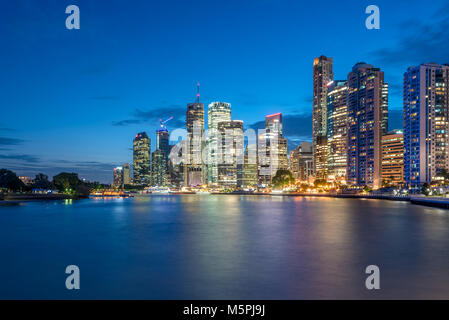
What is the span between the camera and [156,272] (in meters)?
24.1

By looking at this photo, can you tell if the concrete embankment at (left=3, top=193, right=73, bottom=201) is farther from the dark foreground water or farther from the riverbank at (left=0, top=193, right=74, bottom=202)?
the dark foreground water

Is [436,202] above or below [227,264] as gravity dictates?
below

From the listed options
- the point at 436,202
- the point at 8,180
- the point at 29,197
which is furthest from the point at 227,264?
the point at 8,180

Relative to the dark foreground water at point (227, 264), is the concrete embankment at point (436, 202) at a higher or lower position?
lower

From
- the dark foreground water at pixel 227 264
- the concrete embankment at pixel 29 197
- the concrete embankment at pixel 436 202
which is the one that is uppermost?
the dark foreground water at pixel 227 264

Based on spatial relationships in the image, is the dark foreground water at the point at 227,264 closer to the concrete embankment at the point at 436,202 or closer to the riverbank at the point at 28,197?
the concrete embankment at the point at 436,202

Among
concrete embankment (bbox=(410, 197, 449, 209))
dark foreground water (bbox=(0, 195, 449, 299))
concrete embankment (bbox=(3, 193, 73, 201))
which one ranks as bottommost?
concrete embankment (bbox=(3, 193, 73, 201))

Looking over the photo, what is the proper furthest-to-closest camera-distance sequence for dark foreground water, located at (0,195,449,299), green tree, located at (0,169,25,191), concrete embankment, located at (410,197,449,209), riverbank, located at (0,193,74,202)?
green tree, located at (0,169,25,191) < riverbank, located at (0,193,74,202) < concrete embankment, located at (410,197,449,209) < dark foreground water, located at (0,195,449,299)

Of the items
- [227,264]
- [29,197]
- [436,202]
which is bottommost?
[29,197]

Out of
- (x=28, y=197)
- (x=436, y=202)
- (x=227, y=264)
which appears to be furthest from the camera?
(x=28, y=197)

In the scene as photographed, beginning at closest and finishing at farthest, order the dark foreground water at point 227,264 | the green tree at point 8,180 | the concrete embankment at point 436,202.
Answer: the dark foreground water at point 227,264, the concrete embankment at point 436,202, the green tree at point 8,180

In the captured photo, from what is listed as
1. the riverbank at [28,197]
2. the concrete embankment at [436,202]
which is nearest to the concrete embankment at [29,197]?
the riverbank at [28,197]

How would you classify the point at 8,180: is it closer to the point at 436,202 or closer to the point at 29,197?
the point at 29,197

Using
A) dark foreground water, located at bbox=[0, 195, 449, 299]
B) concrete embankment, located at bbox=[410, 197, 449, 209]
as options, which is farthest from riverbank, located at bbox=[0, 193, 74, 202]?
concrete embankment, located at bbox=[410, 197, 449, 209]
